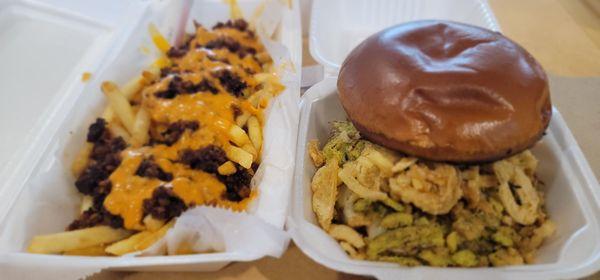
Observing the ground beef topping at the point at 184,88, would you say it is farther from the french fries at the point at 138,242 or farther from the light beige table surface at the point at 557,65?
the light beige table surface at the point at 557,65

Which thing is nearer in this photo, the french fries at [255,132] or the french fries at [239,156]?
the french fries at [239,156]

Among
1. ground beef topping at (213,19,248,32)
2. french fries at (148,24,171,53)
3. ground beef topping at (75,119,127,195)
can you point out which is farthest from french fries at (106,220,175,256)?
ground beef topping at (213,19,248,32)

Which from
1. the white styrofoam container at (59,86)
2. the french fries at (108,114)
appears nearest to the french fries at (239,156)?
the white styrofoam container at (59,86)

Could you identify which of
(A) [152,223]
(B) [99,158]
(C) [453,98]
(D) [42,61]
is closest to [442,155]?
(C) [453,98]

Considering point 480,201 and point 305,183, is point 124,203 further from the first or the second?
point 480,201

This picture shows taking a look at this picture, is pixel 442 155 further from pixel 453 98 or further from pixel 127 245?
pixel 127 245

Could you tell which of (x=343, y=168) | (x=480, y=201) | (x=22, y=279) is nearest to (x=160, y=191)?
(x=22, y=279)
